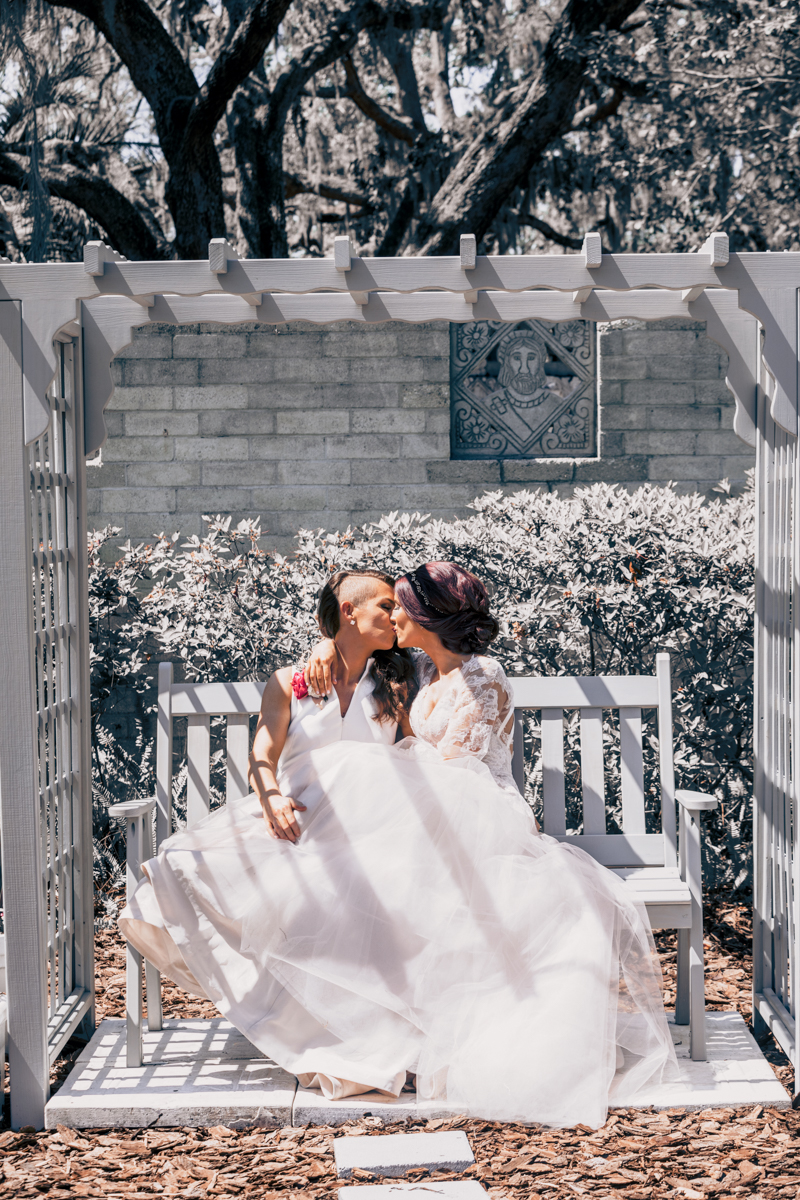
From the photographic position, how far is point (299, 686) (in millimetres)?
3402

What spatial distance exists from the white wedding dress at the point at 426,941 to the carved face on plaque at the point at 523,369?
3.95 m

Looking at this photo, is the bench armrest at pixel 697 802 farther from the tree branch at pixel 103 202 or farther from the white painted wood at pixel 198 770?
the tree branch at pixel 103 202

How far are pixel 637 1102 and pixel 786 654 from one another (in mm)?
1346

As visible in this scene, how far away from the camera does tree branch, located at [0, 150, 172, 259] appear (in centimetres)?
923

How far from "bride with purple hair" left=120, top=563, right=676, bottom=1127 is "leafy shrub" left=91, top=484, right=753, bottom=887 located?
139 cm

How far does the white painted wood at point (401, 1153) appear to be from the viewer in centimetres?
261

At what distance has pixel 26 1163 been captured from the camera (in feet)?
8.88

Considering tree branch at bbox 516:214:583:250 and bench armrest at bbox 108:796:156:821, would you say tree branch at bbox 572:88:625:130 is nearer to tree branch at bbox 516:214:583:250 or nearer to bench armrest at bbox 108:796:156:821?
tree branch at bbox 516:214:583:250

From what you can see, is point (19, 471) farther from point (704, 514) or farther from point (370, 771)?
point (704, 514)

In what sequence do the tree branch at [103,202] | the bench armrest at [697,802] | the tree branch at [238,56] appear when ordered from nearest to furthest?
the bench armrest at [697,802] < the tree branch at [238,56] < the tree branch at [103,202]

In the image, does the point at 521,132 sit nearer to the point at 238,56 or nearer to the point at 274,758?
the point at 238,56

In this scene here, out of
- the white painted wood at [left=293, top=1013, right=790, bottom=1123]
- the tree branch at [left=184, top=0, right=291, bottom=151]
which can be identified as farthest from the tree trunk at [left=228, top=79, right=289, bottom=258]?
the white painted wood at [left=293, top=1013, right=790, bottom=1123]

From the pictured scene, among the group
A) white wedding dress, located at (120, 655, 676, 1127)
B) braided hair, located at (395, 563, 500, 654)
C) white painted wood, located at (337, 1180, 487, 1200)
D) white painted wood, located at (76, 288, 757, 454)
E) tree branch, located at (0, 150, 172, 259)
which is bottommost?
white painted wood, located at (337, 1180, 487, 1200)

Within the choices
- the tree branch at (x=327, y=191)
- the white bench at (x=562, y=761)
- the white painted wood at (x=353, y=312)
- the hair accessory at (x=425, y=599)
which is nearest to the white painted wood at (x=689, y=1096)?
the white bench at (x=562, y=761)
